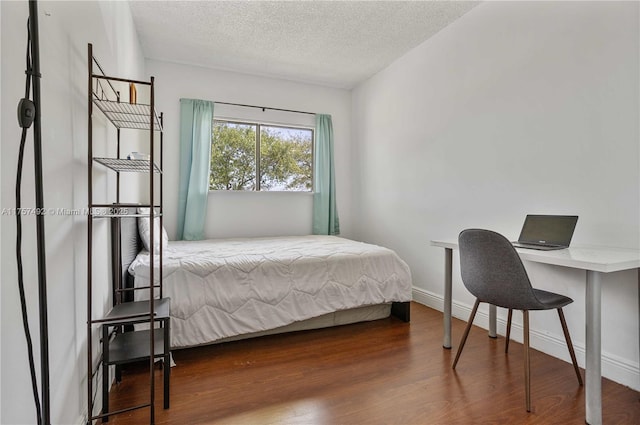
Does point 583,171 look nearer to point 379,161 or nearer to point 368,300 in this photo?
point 368,300

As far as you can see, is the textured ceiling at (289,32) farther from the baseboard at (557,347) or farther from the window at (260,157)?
the baseboard at (557,347)

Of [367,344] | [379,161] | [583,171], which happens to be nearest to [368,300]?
[367,344]

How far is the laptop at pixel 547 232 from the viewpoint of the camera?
1953 millimetres

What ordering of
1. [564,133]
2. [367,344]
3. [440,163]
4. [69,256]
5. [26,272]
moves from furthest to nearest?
[440,163] < [367,344] < [564,133] < [69,256] < [26,272]

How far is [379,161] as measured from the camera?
409 centimetres

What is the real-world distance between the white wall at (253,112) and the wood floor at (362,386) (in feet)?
6.30

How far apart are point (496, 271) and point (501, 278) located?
0.13ft

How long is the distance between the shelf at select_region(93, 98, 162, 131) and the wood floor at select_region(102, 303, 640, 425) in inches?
55.1

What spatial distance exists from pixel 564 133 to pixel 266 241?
268 centimetres

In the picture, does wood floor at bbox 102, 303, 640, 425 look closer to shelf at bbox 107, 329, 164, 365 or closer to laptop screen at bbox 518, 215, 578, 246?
shelf at bbox 107, 329, 164, 365

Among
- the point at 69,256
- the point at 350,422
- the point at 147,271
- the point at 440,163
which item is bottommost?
the point at 350,422

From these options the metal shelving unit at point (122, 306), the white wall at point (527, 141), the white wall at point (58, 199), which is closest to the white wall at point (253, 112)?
the white wall at point (527, 141)

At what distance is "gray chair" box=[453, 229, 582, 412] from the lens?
1.67m

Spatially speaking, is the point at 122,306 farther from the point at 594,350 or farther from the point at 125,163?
the point at 594,350
